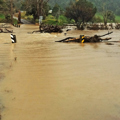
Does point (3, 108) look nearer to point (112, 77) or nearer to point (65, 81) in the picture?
point (65, 81)

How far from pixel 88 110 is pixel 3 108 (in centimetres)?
158

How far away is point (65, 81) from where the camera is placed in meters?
6.03

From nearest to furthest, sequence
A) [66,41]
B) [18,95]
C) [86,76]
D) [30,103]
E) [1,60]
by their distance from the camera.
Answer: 1. [30,103]
2. [18,95]
3. [86,76]
4. [1,60]
5. [66,41]

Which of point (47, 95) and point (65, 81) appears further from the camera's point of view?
point (65, 81)

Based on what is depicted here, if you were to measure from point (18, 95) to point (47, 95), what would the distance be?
0.63m

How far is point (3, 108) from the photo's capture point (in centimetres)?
426

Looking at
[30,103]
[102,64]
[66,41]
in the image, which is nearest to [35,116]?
[30,103]

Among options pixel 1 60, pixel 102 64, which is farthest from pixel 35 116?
pixel 1 60

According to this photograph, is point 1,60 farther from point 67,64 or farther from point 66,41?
point 66,41

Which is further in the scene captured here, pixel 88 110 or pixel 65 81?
pixel 65 81

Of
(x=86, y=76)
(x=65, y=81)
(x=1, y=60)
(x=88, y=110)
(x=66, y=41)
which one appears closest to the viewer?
(x=88, y=110)

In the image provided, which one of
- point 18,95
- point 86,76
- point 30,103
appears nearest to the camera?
point 30,103

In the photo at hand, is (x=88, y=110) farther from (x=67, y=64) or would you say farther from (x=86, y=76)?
(x=67, y=64)

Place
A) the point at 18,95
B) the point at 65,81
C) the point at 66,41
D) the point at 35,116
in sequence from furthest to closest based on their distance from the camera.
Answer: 1. the point at 66,41
2. the point at 65,81
3. the point at 18,95
4. the point at 35,116
